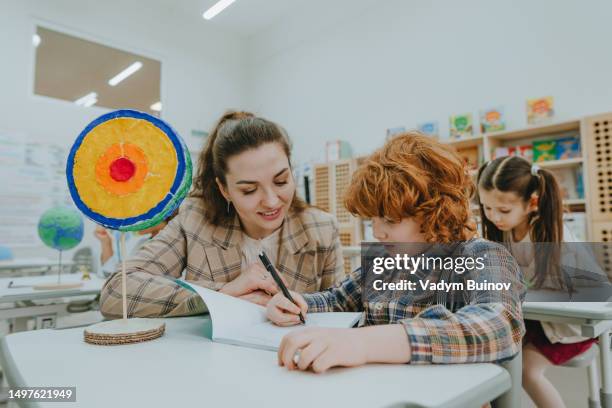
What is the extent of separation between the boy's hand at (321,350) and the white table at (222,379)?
0.01 m

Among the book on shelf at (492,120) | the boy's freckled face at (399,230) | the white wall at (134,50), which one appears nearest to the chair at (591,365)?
the boy's freckled face at (399,230)

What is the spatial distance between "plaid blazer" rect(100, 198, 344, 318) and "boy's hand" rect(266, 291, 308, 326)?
0.83 ft

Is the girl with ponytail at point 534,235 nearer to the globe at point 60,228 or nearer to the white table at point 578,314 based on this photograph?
the white table at point 578,314

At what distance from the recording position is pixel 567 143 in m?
3.25

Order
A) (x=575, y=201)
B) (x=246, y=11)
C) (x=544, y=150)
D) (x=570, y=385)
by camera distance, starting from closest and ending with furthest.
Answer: (x=570, y=385)
(x=575, y=201)
(x=544, y=150)
(x=246, y=11)

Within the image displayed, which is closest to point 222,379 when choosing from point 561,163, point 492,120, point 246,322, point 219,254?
point 246,322

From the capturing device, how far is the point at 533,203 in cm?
187

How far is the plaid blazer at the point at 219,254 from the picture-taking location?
112 cm

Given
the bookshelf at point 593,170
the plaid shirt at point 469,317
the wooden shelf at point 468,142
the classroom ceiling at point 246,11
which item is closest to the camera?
the plaid shirt at point 469,317

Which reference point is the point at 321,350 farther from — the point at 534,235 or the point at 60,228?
the point at 60,228

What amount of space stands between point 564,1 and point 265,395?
13.3 ft

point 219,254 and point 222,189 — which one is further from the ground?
point 222,189

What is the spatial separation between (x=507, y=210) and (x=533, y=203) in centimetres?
12

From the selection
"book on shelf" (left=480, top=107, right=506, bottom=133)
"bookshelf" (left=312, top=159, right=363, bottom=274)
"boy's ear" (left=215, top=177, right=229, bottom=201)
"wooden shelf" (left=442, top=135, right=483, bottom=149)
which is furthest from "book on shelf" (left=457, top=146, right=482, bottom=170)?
"boy's ear" (left=215, top=177, right=229, bottom=201)
